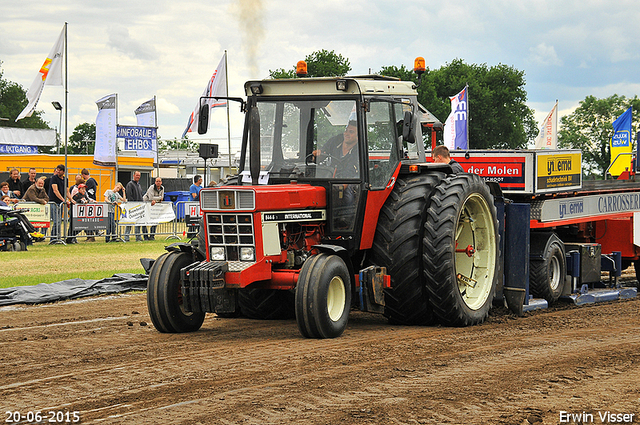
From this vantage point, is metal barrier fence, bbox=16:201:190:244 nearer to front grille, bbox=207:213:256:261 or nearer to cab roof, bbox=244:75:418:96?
cab roof, bbox=244:75:418:96

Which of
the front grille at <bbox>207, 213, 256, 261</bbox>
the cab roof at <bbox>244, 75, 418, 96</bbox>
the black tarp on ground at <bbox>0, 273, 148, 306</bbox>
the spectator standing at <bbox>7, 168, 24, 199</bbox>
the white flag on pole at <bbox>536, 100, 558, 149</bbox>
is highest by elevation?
the white flag on pole at <bbox>536, 100, 558, 149</bbox>

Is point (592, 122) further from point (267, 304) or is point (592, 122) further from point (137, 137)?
point (267, 304)

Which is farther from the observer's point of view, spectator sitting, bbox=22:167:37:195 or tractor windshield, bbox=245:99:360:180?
spectator sitting, bbox=22:167:37:195

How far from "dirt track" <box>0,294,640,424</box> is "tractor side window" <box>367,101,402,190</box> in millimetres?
1648

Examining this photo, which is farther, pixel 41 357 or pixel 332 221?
pixel 332 221

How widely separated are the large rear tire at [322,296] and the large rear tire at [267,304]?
1.36 metres

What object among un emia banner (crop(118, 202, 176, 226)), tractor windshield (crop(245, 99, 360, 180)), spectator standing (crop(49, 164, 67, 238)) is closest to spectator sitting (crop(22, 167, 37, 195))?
spectator standing (crop(49, 164, 67, 238))

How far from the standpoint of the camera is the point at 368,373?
5809 mm

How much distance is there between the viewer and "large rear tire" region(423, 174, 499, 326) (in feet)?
26.2

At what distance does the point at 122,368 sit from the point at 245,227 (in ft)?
6.35

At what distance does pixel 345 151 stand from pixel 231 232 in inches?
59.2

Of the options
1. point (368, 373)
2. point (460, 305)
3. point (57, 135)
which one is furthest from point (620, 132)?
point (57, 135)

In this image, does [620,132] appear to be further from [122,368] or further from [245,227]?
[122,368]

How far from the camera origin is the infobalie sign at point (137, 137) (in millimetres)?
26406
